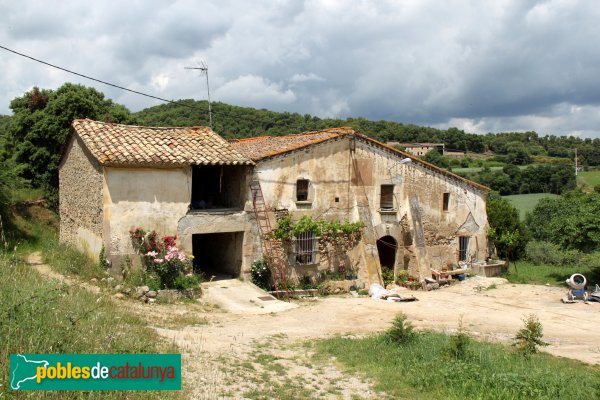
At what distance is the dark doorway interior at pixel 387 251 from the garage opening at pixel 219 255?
699 centimetres

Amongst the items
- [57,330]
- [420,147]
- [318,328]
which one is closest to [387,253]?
[318,328]

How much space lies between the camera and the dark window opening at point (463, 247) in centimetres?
2366

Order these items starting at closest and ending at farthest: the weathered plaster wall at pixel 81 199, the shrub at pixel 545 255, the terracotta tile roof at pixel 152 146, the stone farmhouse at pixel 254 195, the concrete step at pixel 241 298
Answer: the concrete step at pixel 241 298
the terracotta tile roof at pixel 152 146
the stone farmhouse at pixel 254 195
the weathered plaster wall at pixel 81 199
the shrub at pixel 545 255

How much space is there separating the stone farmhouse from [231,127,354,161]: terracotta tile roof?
0.25 ft

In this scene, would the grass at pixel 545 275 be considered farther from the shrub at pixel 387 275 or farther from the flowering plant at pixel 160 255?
the flowering plant at pixel 160 255

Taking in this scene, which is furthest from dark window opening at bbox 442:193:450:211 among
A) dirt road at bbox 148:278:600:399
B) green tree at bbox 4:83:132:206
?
green tree at bbox 4:83:132:206

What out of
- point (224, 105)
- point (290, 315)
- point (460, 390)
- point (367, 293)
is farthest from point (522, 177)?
point (460, 390)

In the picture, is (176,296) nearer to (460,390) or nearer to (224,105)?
(460,390)

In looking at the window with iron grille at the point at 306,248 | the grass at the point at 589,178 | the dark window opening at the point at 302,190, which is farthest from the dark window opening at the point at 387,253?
the grass at the point at 589,178

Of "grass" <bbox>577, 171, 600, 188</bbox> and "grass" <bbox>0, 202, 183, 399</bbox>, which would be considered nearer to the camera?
"grass" <bbox>0, 202, 183, 399</bbox>

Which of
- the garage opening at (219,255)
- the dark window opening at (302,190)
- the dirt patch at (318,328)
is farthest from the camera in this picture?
the dark window opening at (302,190)

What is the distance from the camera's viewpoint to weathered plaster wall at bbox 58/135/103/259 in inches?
641

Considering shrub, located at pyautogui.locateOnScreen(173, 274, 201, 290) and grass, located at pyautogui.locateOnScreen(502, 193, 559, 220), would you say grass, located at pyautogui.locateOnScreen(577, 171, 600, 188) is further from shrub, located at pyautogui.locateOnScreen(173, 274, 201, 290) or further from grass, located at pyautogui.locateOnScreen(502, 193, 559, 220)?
shrub, located at pyautogui.locateOnScreen(173, 274, 201, 290)
